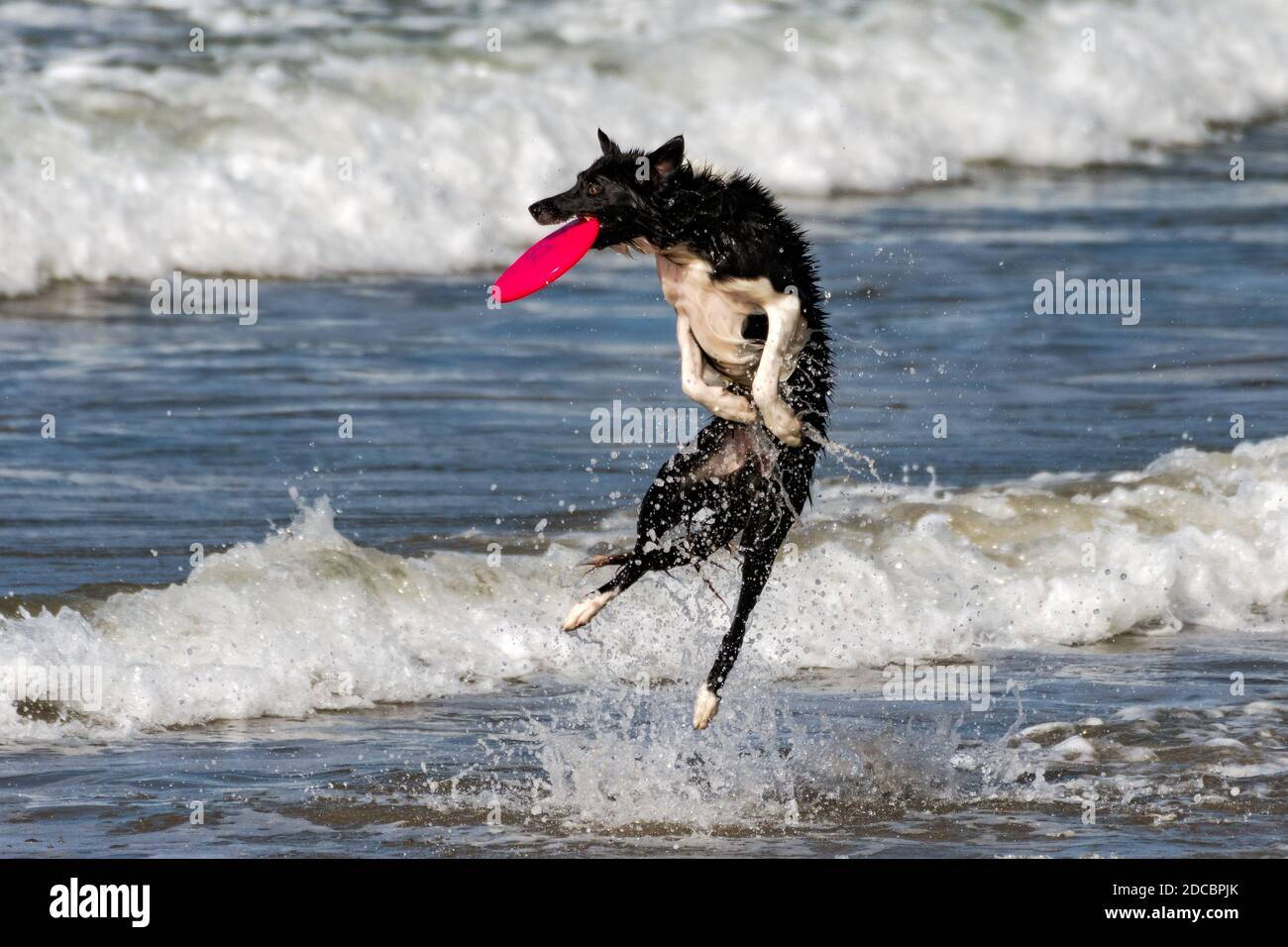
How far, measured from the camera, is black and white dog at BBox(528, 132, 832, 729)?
664 centimetres

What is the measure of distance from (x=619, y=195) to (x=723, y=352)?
65 cm

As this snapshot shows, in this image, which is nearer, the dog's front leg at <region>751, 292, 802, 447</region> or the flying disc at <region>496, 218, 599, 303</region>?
the flying disc at <region>496, 218, 599, 303</region>

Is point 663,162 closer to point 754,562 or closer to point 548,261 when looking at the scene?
point 548,261

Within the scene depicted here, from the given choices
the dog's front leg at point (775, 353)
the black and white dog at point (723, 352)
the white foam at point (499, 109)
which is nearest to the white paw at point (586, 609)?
the black and white dog at point (723, 352)

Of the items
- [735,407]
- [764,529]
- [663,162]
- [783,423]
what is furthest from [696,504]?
[663,162]

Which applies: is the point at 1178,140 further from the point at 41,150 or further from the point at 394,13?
the point at 41,150

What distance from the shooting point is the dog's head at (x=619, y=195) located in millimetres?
6605

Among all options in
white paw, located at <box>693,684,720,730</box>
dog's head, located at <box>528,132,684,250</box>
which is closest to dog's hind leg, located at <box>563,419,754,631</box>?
white paw, located at <box>693,684,720,730</box>

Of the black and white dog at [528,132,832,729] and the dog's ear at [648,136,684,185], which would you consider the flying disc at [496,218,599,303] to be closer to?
the black and white dog at [528,132,832,729]

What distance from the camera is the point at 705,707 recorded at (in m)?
6.91

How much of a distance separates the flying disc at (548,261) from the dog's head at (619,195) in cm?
4

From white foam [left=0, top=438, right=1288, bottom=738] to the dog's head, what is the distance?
2.00 metres

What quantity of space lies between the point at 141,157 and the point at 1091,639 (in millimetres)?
11015

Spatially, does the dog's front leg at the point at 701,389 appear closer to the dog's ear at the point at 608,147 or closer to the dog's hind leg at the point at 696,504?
the dog's hind leg at the point at 696,504
